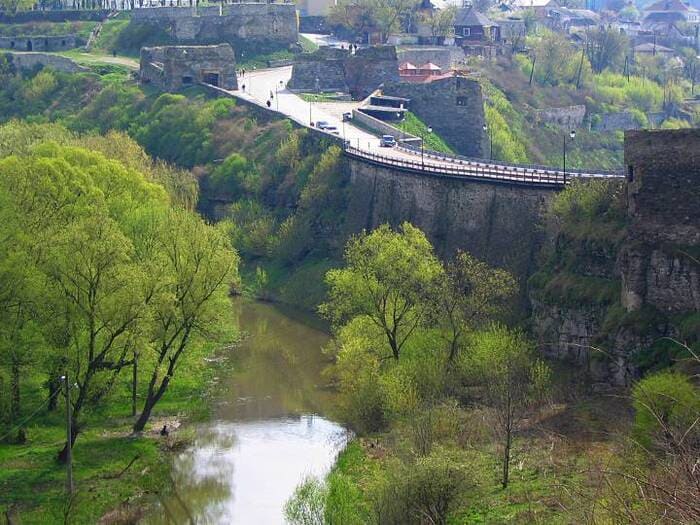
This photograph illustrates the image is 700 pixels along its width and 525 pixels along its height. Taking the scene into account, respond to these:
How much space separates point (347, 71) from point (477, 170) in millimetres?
40810

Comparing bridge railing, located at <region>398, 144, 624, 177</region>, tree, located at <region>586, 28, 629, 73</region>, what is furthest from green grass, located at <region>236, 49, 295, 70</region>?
bridge railing, located at <region>398, 144, 624, 177</region>

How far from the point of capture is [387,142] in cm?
8206

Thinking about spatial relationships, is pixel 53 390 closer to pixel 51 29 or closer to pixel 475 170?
pixel 475 170

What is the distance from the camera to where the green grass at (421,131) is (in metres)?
89.3

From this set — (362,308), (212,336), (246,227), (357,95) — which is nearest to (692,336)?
(362,308)

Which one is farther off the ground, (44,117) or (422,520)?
(422,520)

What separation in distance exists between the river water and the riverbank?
770 mm

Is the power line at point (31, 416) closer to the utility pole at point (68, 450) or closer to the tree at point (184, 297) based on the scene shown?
the tree at point (184, 297)

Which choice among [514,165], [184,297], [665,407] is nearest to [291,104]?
[514,165]

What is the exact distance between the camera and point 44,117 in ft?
333

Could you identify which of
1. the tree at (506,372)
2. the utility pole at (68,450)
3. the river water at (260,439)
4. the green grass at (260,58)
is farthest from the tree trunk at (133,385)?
the green grass at (260,58)

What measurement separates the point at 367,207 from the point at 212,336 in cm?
2589

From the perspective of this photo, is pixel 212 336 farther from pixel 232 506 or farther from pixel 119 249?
pixel 232 506

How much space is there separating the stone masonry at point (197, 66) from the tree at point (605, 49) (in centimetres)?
4163
